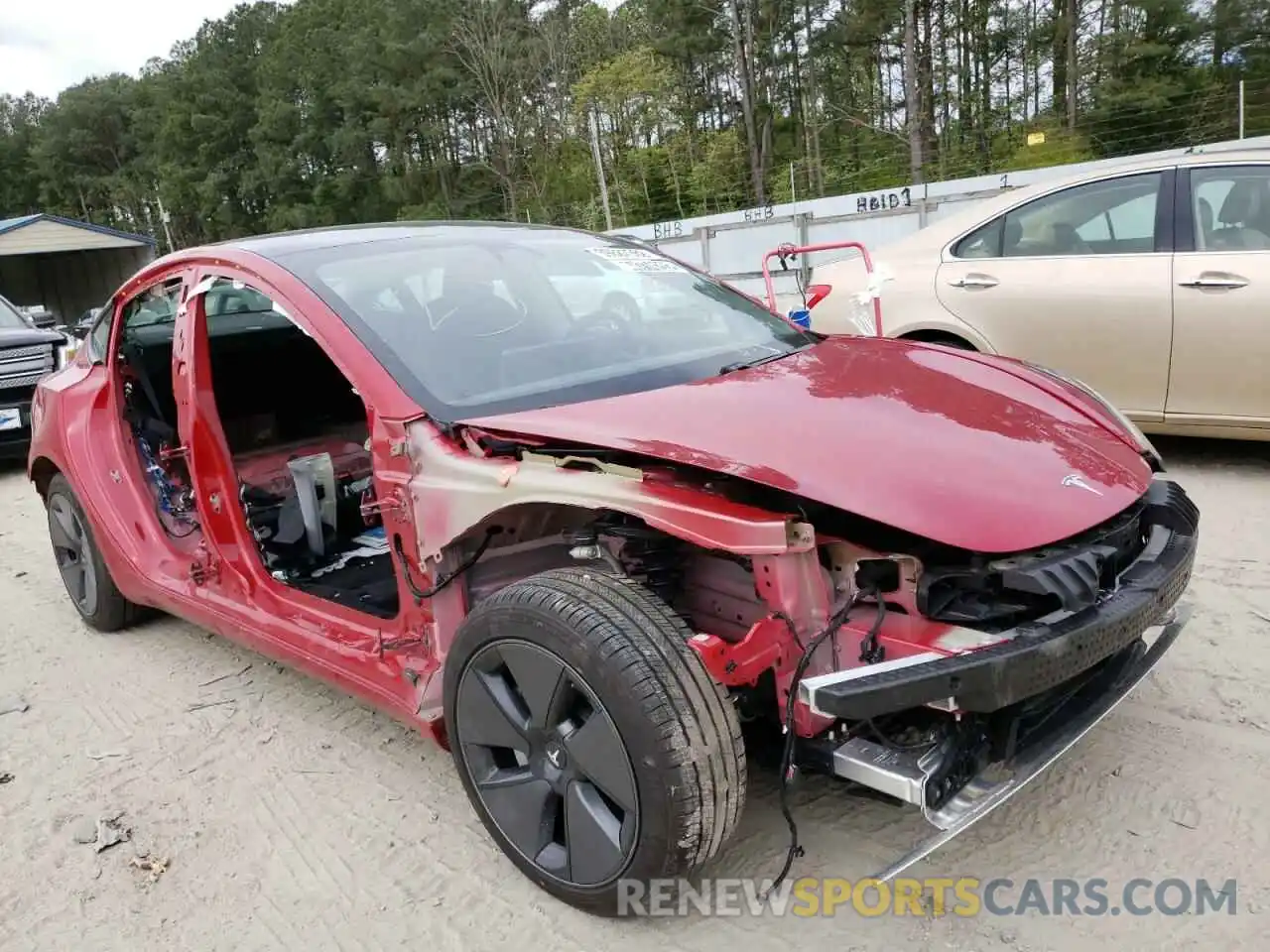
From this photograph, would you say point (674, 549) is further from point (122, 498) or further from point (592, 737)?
point (122, 498)

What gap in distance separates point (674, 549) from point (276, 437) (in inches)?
102

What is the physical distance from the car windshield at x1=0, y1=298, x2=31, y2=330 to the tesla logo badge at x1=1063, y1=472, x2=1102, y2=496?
9.83 metres

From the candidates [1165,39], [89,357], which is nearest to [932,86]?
[1165,39]

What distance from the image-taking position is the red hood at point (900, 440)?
6.25 ft

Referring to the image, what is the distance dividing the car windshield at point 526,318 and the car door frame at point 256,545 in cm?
7

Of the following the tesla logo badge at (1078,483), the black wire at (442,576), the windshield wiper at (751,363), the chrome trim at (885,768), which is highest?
the windshield wiper at (751,363)

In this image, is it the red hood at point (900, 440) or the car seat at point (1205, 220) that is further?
the car seat at point (1205, 220)

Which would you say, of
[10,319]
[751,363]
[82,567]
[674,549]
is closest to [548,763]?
[674,549]

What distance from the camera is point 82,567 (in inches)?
165

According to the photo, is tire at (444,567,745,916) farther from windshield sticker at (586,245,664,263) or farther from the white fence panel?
the white fence panel

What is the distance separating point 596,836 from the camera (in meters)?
2.05

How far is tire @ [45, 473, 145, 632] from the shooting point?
4.01 metres

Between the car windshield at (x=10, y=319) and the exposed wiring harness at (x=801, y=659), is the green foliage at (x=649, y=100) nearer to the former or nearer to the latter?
the car windshield at (x=10, y=319)

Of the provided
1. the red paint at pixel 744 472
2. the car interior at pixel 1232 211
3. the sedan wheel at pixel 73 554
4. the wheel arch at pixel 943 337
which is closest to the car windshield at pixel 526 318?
the red paint at pixel 744 472
